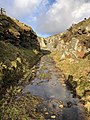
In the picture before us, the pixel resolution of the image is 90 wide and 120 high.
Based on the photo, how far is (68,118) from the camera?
1927 cm

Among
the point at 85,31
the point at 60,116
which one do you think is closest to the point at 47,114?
the point at 60,116

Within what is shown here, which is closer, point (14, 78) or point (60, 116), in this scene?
point (60, 116)

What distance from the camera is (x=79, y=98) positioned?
2550 cm

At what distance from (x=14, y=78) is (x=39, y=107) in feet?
21.8

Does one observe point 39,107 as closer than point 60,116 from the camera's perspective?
No

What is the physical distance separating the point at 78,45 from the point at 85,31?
23.0ft

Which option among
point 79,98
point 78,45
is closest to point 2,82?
point 79,98

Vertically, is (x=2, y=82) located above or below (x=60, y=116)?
above

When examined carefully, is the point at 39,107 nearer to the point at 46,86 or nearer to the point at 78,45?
the point at 46,86

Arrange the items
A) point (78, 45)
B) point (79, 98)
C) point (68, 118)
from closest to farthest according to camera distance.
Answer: point (68, 118) → point (79, 98) → point (78, 45)

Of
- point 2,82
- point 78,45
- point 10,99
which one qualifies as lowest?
point 10,99

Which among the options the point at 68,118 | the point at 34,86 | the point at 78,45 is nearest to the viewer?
the point at 68,118

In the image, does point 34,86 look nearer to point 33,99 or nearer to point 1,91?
point 33,99

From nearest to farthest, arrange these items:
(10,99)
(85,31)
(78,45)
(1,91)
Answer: (10,99) < (1,91) < (78,45) < (85,31)
